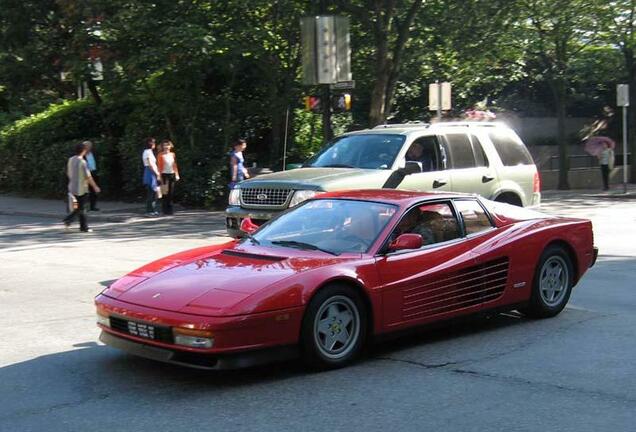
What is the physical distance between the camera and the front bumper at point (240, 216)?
11.5 meters

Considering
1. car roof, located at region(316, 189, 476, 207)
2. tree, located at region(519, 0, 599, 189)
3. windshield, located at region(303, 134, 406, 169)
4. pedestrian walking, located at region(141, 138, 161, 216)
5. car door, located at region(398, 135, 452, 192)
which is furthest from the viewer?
tree, located at region(519, 0, 599, 189)

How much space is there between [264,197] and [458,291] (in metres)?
5.08

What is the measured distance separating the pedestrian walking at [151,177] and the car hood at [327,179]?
26.1 feet

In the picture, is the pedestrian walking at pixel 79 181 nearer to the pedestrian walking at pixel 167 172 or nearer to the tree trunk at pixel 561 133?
the pedestrian walking at pixel 167 172

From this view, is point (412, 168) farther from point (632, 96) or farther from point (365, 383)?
point (632, 96)

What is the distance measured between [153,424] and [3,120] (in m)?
27.2

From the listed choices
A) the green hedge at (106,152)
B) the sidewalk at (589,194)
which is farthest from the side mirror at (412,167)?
the sidewalk at (589,194)

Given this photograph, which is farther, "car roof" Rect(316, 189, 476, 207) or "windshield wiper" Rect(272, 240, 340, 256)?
"car roof" Rect(316, 189, 476, 207)

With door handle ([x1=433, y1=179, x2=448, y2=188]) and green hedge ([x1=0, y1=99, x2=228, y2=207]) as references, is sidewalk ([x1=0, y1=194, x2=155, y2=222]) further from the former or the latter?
door handle ([x1=433, y1=179, x2=448, y2=188])

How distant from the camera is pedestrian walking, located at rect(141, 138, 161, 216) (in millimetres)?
19422

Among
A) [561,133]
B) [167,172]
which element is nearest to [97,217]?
[167,172]

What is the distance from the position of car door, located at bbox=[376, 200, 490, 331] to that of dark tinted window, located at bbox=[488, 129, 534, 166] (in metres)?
5.46

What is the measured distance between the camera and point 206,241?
15.2m

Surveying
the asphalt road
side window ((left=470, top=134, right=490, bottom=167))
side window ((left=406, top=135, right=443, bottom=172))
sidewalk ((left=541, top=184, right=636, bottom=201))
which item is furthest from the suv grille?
sidewalk ((left=541, top=184, right=636, bottom=201))
